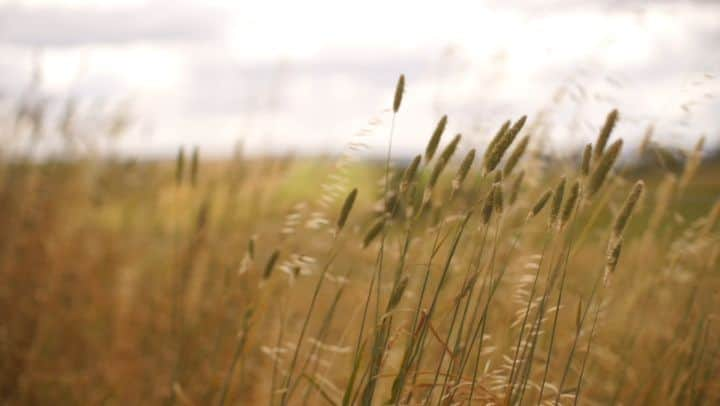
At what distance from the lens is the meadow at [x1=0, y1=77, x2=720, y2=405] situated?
4.19 feet

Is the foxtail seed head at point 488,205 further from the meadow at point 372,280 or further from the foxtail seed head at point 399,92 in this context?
the foxtail seed head at point 399,92

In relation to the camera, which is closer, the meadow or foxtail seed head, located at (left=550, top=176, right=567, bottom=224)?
foxtail seed head, located at (left=550, top=176, right=567, bottom=224)

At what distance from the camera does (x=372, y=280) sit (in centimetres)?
126

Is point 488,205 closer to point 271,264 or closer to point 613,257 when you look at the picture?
point 613,257

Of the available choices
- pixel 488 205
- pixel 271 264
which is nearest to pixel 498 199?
pixel 488 205

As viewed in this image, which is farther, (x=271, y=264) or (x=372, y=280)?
(x=271, y=264)

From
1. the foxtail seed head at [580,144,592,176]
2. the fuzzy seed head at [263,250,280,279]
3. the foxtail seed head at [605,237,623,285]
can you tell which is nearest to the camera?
the foxtail seed head at [605,237,623,285]

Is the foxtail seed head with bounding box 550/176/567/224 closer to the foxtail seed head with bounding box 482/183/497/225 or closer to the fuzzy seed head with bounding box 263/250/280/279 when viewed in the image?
the foxtail seed head with bounding box 482/183/497/225

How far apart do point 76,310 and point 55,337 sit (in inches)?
7.3

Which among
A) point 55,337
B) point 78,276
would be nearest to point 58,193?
point 78,276

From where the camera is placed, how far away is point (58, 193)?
13.1 feet

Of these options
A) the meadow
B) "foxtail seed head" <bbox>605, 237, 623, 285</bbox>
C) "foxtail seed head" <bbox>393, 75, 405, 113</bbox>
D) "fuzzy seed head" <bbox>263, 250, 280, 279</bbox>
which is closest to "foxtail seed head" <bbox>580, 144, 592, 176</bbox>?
the meadow

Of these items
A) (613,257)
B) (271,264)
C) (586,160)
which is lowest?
(271,264)

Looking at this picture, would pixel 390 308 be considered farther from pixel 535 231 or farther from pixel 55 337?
pixel 55 337
